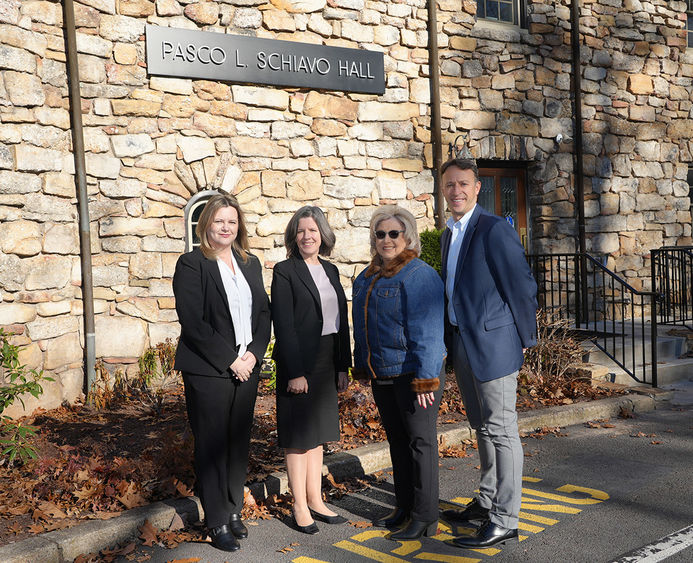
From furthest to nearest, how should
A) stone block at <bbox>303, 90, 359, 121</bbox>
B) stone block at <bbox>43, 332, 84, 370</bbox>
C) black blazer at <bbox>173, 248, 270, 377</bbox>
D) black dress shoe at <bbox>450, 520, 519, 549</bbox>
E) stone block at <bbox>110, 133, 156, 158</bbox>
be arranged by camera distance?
stone block at <bbox>303, 90, 359, 121</bbox> < stone block at <bbox>110, 133, 156, 158</bbox> < stone block at <bbox>43, 332, 84, 370</bbox> < black blazer at <bbox>173, 248, 270, 377</bbox> < black dress shoe at <bbox>450, 520, 519, 549</bbox>

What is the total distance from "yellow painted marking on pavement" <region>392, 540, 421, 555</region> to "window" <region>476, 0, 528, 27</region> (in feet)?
27.3

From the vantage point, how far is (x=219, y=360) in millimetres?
3865

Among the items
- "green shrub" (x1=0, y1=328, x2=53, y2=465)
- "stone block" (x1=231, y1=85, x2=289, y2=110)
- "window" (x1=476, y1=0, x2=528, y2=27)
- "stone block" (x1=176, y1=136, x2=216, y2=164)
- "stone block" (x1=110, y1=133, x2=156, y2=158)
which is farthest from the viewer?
"window" (x1=476, y1=0, x2=528, y2=27)

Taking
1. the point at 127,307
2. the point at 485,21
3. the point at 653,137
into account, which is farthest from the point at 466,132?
the point at 127,307

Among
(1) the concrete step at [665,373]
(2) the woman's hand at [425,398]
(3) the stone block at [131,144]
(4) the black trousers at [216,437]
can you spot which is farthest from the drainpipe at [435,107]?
(4) the black trousers at [216,437]

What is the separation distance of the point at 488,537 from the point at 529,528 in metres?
0.40

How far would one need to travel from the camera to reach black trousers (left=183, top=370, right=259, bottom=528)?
12.8 ft

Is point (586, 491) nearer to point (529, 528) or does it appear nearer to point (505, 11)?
point (529, 528)

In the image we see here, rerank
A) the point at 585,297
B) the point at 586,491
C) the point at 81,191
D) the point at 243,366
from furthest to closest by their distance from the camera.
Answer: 1. the point at 585,297
2. the point at 81,191
3. the point at 586,491
4. the point at 243,366

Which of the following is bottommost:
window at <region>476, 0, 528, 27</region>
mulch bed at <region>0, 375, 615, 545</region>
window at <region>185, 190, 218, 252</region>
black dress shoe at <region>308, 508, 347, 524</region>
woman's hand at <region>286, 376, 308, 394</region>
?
black dress shoe at <region>308, 508, 347, 524</region>

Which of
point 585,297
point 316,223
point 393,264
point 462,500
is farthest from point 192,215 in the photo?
point 585,297

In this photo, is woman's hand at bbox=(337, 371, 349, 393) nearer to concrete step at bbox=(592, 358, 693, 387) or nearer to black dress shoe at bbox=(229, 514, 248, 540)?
black dress shoe at bbox=(229, 514, 248, 540)

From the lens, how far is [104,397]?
286 inches

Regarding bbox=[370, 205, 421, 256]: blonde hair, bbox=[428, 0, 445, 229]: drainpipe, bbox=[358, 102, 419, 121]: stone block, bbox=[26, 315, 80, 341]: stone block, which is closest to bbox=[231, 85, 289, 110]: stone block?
bbox=[358, 102, 419, 121]: stone block
